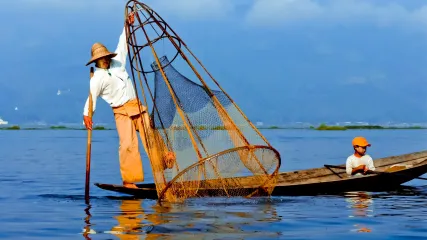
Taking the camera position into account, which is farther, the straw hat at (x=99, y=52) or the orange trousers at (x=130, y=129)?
the orange trousers at (x=130, y=129)

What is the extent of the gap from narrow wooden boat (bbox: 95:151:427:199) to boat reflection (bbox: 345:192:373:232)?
0.19 meters

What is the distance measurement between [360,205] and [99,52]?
403 centimetres

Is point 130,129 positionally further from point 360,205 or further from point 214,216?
point 360,205

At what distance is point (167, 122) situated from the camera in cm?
1109

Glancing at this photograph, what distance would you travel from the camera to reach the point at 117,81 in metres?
11.3

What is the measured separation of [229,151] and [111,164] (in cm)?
1461

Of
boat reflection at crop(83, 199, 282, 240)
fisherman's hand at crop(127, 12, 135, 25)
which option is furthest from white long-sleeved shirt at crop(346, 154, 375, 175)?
fisherman's hand at crop(127, 12, 135, 25)

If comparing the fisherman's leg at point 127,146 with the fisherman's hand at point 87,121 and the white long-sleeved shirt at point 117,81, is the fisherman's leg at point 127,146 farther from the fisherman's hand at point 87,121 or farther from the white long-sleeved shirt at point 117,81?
the fisherman's hand at point 87,121

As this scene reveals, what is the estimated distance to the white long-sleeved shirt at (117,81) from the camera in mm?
11188

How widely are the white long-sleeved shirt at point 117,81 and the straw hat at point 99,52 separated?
22 centimetres

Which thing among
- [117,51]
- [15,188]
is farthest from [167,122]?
[15,188]

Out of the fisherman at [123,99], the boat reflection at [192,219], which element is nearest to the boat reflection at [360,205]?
the boat reflection at [192,219]

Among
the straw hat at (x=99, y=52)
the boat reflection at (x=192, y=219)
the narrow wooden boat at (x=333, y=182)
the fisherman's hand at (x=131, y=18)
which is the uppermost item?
the fisherman's hand at (x=131, y=18)

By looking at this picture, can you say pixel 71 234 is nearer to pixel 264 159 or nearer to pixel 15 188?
pixel 264 159
